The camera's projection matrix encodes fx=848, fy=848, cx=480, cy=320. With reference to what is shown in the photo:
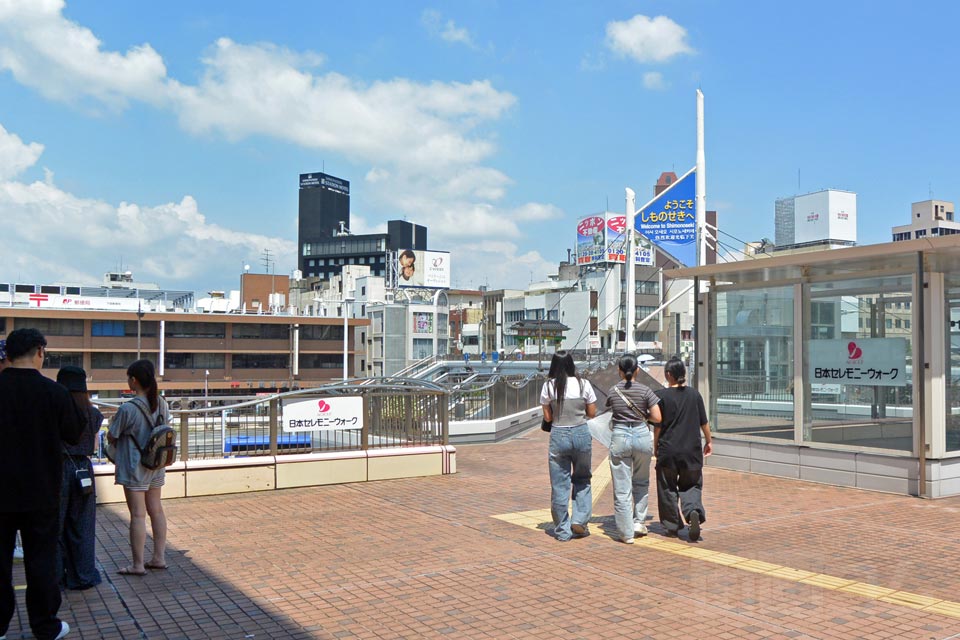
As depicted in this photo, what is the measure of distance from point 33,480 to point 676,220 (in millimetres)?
20438

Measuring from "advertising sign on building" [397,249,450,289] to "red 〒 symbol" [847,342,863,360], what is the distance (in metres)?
94.6

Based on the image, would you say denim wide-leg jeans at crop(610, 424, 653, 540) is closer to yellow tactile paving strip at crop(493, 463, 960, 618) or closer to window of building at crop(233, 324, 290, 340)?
yellow tactile paving strip at crop(493, 463, 960, 618)

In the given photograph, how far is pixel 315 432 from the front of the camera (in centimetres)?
1161

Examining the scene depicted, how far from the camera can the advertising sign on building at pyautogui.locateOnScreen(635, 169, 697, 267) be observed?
22938mm

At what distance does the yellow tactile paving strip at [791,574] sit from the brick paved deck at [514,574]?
0.02 metres

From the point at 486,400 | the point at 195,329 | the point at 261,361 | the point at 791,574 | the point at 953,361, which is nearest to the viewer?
the point at 791,574

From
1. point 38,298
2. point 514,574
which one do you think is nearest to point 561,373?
point 514,574

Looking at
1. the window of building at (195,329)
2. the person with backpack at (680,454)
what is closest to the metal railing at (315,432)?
the person with backpack at (680,454)

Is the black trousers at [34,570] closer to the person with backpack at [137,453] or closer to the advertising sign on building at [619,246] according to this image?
the person with backpack at [137,453]

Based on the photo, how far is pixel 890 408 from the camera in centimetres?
1103

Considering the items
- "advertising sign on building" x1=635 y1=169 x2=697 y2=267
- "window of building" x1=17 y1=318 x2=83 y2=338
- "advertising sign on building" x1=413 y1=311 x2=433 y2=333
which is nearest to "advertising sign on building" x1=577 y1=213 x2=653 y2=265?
"advertising sign on building" x1=413 y1=311 x2=433 y2=333

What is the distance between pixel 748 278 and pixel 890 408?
2.91 m

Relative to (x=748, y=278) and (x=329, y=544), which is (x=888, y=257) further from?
(x=329, y=544)

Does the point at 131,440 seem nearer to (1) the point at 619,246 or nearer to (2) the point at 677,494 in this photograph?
(2) the point at 677,494
